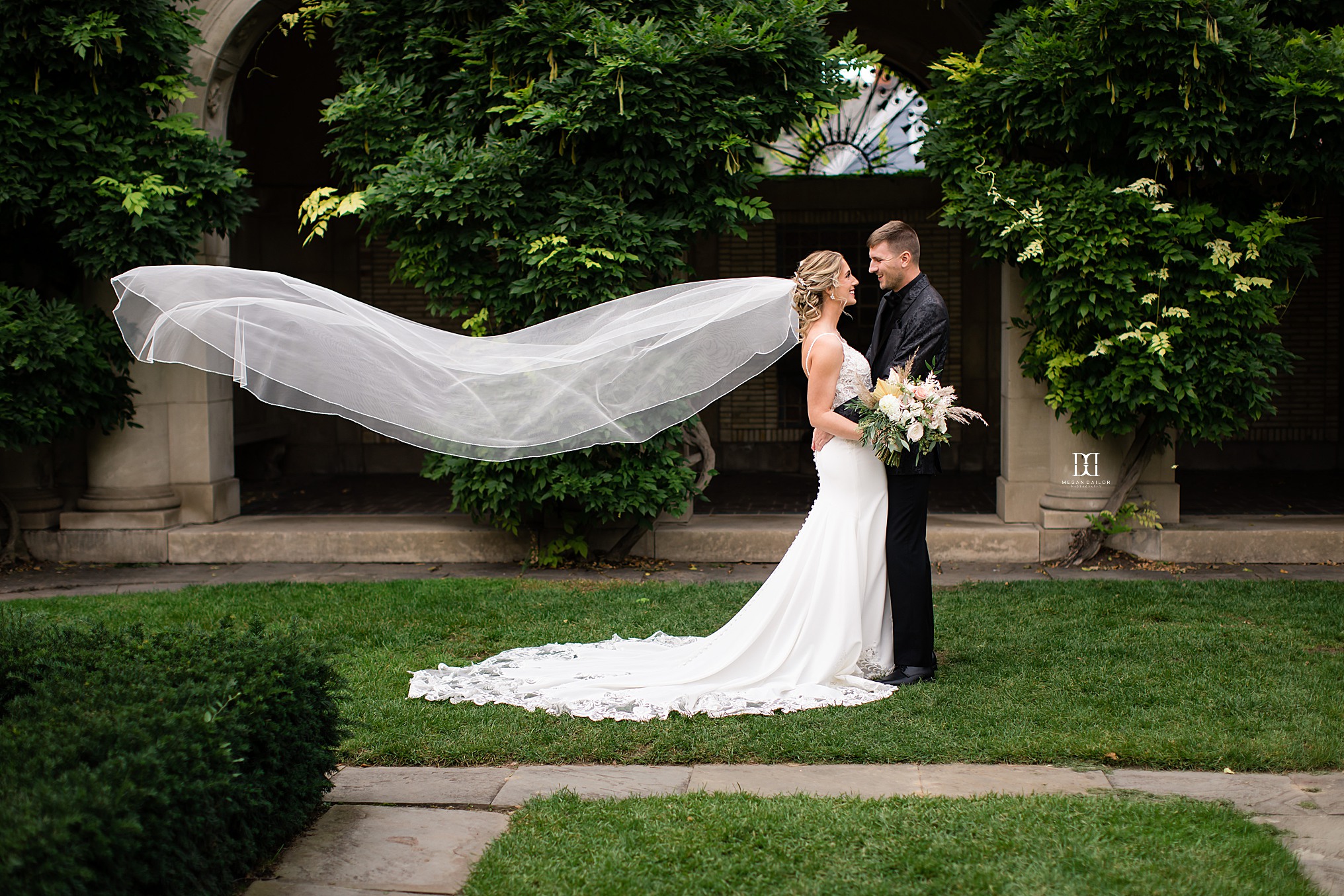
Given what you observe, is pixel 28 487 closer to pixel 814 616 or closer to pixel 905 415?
pixel 814 616

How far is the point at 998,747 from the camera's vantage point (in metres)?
4.76

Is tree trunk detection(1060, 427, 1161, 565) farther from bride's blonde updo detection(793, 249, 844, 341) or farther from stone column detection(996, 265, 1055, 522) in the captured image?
bride's blonde updo detection(793, 249, 844, 341)

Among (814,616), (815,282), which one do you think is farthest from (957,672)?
(815,282)

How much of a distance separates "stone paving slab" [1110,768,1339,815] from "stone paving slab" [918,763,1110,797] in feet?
0.40

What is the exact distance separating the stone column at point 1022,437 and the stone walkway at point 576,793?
496 cm

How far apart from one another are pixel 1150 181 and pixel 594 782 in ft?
20.2

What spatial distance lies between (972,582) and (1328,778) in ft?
12.3

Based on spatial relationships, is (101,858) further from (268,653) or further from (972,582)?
(972,582)

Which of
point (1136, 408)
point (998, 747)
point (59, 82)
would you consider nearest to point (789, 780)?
point (998, 747)

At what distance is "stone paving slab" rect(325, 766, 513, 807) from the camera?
4.39 meters

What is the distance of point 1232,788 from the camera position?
4.34m

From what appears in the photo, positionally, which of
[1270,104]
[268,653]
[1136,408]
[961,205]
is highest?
[1270,104]

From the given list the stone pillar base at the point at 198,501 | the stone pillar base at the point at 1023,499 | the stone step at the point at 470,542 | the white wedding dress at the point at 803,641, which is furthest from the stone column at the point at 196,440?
the stone pillar base at the point at 1023,499

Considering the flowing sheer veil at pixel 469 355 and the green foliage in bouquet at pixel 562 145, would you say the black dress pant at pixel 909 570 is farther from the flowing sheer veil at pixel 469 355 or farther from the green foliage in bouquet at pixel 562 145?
the green foliage in bouquet at pixel 562 145
